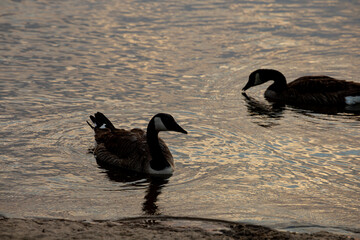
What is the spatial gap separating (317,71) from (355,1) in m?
10.8

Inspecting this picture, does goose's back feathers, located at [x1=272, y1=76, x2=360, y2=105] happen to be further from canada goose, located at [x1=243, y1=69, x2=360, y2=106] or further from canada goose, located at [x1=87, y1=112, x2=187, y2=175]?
canada goose, located at [x1=87, y1=112, x2=187, y2=175]

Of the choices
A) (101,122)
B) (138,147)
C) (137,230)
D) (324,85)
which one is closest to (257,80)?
(324,85)

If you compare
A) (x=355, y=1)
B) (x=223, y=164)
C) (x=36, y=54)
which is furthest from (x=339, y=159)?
(x=355, y=1)

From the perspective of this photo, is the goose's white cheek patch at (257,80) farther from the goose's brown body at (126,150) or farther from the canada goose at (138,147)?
the goose's brown body at (126,150)

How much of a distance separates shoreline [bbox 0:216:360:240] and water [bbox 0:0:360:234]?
0.43 meters

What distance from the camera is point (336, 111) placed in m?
15.5

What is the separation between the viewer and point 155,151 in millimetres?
11148

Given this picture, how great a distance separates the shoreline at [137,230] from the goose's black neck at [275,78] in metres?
8.38

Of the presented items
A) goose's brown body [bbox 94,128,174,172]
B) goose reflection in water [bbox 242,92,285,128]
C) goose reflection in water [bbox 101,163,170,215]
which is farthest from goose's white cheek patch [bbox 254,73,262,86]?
goose reflection in water [bbox 101,163,170,215]

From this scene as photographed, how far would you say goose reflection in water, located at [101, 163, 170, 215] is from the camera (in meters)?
9.60

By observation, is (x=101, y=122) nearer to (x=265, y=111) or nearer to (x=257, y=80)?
(x=265, y=111)

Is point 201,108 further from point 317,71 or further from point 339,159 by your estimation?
point 317,71

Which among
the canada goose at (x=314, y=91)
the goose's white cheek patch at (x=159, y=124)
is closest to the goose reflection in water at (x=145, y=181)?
the goose's white cheek patch at (x=159, y=124)

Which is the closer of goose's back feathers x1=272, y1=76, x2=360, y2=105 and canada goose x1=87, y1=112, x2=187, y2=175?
canada goose x1=87, y1=112, x2=187, y2=175
